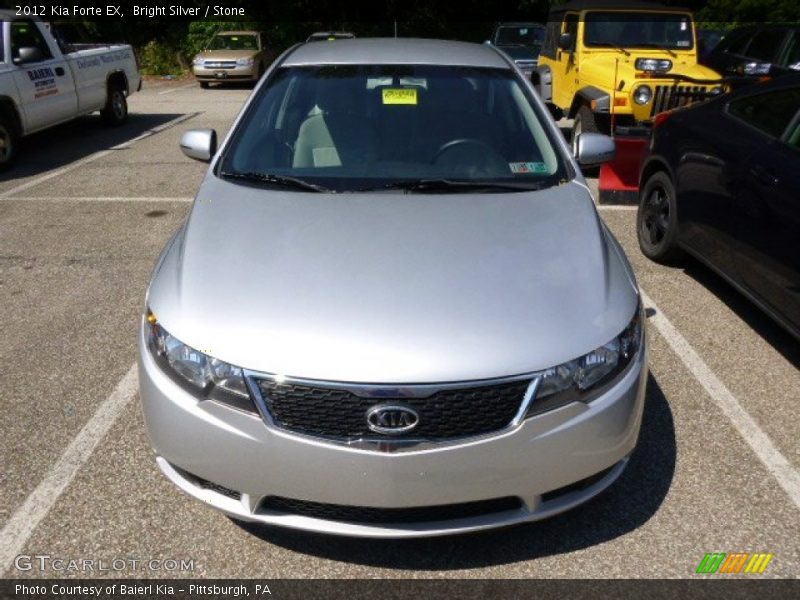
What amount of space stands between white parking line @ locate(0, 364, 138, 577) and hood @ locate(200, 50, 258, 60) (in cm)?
1672

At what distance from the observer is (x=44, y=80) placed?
31.2 feet

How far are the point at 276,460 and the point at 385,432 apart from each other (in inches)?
14.1

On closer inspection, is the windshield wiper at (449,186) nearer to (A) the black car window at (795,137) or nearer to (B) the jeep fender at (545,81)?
(A) the black car window at (795,137)

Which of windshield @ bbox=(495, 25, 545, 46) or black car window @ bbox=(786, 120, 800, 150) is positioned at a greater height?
black car window @ bbox=(786, 120, 800, 150)

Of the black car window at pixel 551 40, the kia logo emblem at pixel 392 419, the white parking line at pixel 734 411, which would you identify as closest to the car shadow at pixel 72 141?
the black car window at pixel 551 40

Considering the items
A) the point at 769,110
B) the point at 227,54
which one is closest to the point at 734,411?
the point at 769,110

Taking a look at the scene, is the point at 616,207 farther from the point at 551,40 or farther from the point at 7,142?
the point at 7,142

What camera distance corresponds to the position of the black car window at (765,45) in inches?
386

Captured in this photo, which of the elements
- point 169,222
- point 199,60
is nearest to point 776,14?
point 199,60

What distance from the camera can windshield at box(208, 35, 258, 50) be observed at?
20.6 m

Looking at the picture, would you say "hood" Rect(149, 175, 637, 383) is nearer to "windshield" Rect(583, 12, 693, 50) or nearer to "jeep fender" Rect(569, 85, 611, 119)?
"jeep fender" Rect(569, 85, 611, 119)

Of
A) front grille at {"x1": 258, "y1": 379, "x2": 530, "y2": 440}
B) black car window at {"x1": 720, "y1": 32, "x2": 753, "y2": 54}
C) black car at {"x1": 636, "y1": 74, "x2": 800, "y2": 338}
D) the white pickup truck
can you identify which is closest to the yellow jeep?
black car window at {"x1": 720, "y1": 32, "x2": 753, "y2": 54}

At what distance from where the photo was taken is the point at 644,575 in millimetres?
2693

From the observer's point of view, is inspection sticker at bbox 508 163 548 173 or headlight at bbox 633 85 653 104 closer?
inspection sticker at bbox 508 163 548 173
